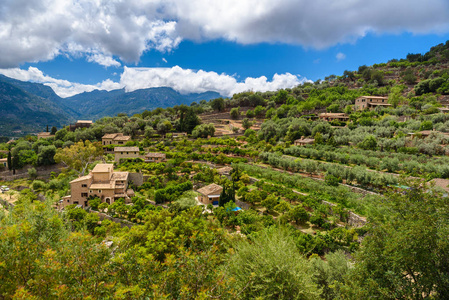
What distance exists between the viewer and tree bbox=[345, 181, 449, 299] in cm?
643

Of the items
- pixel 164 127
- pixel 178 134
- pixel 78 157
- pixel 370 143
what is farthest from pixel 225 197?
pixel 164 127

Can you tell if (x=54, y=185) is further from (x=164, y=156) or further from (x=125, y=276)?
(x=125, y=276)

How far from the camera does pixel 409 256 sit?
22.1 ft

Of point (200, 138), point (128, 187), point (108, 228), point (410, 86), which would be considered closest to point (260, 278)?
point (108, 228)

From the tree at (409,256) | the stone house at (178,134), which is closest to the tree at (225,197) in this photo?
the tree at (409,256)

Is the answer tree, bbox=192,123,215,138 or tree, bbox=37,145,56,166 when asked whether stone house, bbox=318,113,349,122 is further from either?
tree, bbox=37,145,56,166

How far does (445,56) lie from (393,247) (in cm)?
11141

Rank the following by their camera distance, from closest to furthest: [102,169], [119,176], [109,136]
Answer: [102,169] < [119,176] < [109,136]

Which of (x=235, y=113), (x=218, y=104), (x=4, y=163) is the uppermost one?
(x=218, y=104)

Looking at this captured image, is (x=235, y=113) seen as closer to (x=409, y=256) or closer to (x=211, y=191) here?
(x=211, y=191)

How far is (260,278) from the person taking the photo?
Result: 8.20m

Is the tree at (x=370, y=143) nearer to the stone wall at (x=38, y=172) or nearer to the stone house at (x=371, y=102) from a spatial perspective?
the stone house at (x=371, y=102)

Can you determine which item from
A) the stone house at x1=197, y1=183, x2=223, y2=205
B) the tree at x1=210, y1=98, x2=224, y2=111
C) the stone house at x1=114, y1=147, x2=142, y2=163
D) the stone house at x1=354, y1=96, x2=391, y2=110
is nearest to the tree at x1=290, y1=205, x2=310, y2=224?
the stone house at x1=197, y1=183, x2=223, y2=205

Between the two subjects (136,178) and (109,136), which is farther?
(109,136)
